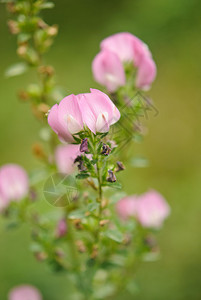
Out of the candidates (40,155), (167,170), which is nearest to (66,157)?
(40,155)

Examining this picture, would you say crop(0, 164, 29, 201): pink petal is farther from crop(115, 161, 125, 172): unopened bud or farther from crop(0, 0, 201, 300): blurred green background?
crop(0, 0, 201, 300): blurred green background

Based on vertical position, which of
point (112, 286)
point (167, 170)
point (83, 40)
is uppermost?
point (83, 40)

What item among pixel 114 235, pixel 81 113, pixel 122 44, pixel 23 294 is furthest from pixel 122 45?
pixel 23 294

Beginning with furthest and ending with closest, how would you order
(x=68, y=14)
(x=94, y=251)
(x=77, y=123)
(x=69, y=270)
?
(x=68, y=14) < (x=69, y=270) < (x=94, y=251) < (x=77, y=123)

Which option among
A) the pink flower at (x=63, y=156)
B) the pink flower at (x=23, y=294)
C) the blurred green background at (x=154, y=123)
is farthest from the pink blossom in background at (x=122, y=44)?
the blurred green background at (x=154, y=123)

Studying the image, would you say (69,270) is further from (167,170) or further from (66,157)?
(167,170)
